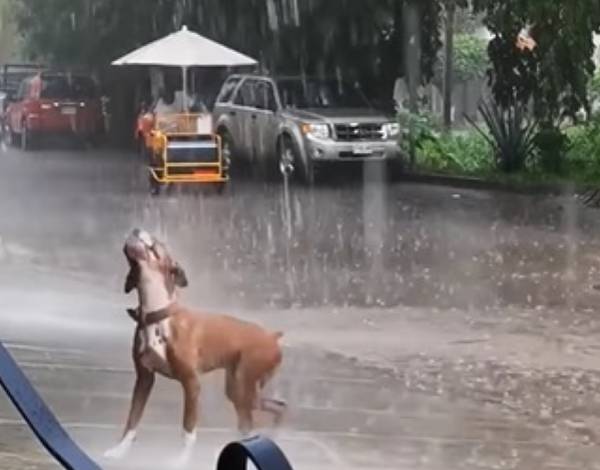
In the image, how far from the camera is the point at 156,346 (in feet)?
8.71

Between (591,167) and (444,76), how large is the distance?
3.28ft

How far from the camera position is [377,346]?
331 cm

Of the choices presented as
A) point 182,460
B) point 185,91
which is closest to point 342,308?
point 182,460

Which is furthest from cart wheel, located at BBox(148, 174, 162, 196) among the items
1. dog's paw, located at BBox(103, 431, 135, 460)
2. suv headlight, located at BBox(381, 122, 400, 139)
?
dog's paw, located at BBox(103, 431, 135, 460)

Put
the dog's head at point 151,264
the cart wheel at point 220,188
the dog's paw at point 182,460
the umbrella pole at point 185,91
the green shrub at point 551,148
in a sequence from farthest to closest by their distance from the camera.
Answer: the green shrub at point 551,148 → the cart wheel at point 220,188 → the umbrella pole at point 185,91 → the dog's head at point 151,264 → the dog's paw at point 182,460

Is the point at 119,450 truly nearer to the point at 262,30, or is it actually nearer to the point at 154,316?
the point at 154,316

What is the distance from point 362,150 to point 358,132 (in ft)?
0.50

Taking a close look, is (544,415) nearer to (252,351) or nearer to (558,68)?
(252,351)

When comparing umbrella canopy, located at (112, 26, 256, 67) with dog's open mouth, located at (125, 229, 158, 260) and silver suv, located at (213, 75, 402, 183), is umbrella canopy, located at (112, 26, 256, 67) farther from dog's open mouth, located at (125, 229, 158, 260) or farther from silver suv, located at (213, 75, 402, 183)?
dog's open mouth, located at (125, 229, 158, 260)

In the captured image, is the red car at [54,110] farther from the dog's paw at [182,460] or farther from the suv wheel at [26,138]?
the dog's paw at [182,460]

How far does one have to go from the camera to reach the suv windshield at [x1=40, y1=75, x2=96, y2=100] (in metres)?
5.62

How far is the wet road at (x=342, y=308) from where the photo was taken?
8.34ft

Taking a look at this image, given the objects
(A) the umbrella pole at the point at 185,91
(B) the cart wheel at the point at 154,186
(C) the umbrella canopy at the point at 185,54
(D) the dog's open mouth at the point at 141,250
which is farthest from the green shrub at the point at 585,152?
(D) the dog's open mouth at the point at 141,250

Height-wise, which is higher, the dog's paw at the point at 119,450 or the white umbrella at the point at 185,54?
the white umbrella at the point at 185,54
